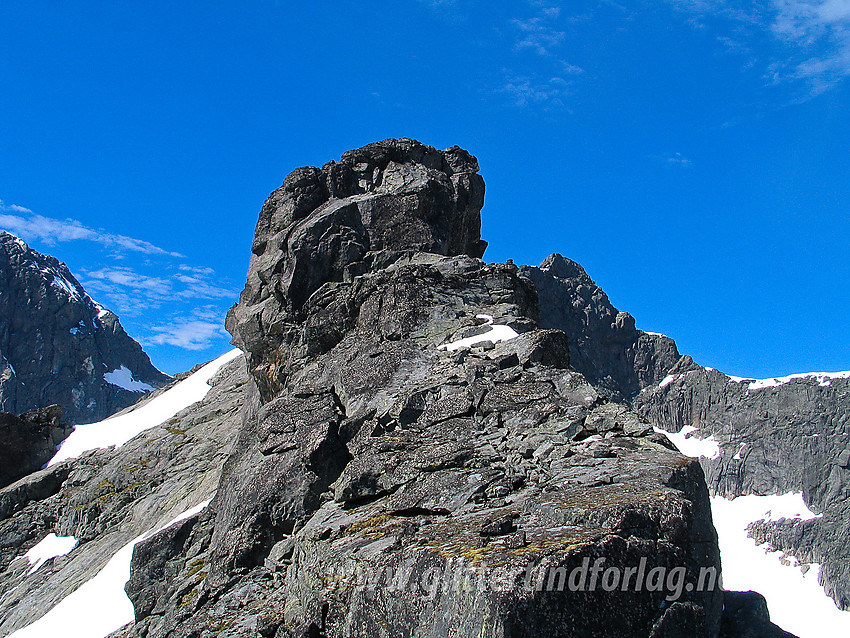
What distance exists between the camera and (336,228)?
110 ft

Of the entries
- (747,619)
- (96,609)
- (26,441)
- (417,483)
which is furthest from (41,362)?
(747,619)

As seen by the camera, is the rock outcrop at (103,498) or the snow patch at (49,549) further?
the snow patch at (49,549)

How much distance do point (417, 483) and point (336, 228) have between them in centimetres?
2057

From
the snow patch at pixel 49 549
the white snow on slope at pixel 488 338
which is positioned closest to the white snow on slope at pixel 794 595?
the white snow on slope at pixel 488 338

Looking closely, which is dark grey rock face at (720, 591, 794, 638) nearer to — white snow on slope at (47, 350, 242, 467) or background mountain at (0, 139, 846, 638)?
background mountain at (0, 139, 846, 638)

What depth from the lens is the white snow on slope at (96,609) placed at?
2194cm

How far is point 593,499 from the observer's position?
1206 centimetres

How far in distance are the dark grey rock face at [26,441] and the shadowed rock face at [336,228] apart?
55.4 feet

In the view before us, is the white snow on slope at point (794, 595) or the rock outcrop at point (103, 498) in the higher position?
the white snow on slope at point (794, 595)

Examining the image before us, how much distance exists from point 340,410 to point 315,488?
349 cm

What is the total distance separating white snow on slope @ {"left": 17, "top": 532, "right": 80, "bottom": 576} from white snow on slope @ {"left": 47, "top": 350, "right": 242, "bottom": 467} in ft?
26.4

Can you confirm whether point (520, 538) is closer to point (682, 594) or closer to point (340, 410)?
point (682, 594)

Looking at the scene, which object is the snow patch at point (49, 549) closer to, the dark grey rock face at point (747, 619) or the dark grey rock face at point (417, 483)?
the dark grey rock face at point (417, 483)

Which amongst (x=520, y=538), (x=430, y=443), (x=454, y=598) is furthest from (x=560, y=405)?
(x=454, y=598)
